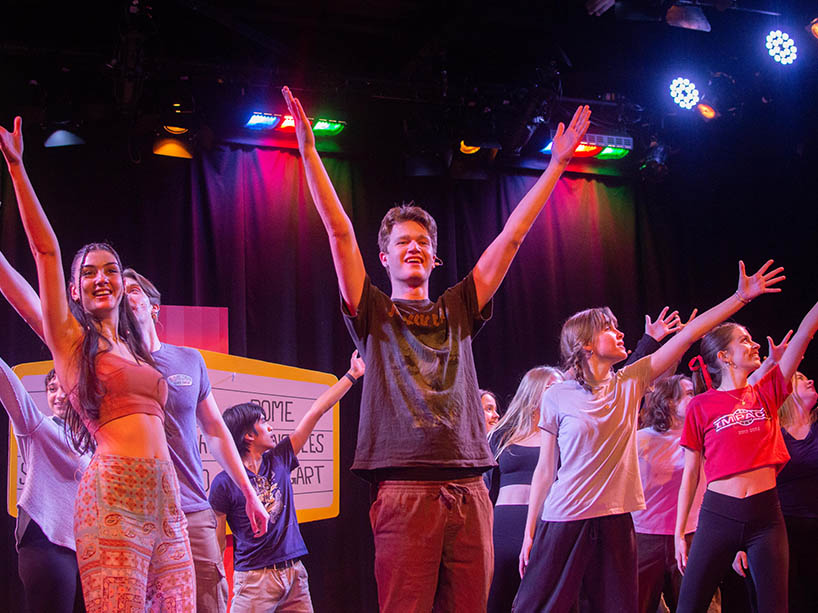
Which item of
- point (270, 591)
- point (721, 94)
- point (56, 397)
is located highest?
point (721, 94)

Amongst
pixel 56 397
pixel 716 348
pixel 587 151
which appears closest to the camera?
pixel 56 397

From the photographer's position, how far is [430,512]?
219 centimetres

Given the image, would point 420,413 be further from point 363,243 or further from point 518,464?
point 363,243

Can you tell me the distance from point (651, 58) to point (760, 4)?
1038 millimetres

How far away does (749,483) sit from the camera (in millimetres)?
4238

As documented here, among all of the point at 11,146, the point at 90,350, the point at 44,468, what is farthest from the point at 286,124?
the point at 90,350

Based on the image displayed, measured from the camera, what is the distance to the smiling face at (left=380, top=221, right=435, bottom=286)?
2.52 metres

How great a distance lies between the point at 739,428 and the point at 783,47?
12.4 ft

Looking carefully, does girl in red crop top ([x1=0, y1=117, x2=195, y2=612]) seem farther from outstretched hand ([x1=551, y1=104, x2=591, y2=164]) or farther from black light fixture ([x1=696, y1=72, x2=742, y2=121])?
black light fixture ([x1=696, y1=72, x2=742, y2=121])

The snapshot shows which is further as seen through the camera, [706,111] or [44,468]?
[706,111]

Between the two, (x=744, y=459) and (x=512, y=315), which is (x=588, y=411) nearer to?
(x=744, y=459)

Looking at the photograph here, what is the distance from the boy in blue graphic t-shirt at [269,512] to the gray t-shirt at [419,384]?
174 centimetres

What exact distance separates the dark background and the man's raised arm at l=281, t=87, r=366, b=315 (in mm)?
3460

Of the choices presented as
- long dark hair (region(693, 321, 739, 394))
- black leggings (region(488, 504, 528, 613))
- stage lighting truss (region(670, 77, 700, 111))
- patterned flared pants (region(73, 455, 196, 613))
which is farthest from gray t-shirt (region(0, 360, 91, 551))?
stage lighting truss (region(670, 77, 700, 111))
